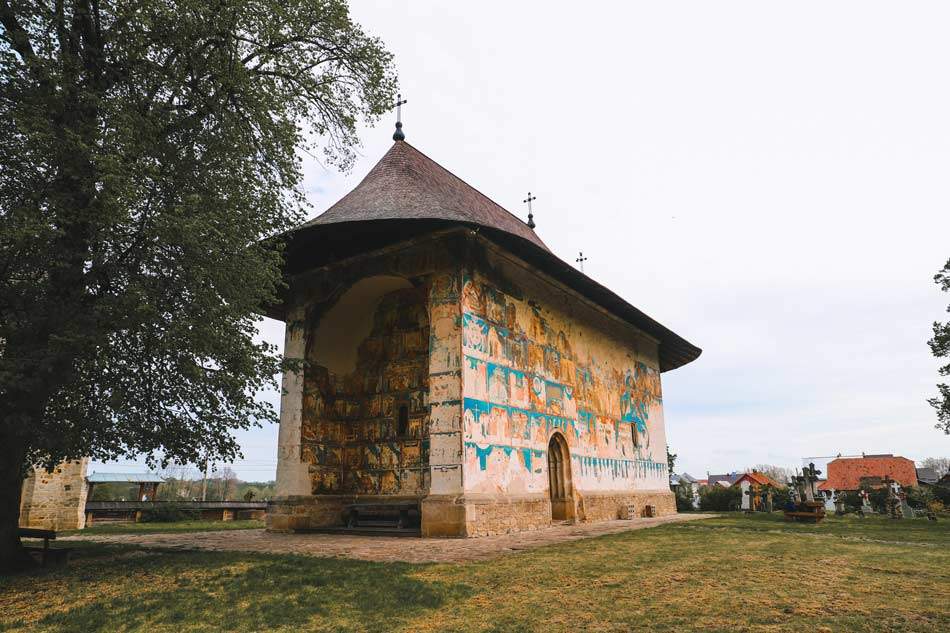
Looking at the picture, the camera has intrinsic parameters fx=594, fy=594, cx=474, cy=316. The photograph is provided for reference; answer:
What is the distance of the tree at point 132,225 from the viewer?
21.0ft

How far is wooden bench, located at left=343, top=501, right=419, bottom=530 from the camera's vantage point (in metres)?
12.0

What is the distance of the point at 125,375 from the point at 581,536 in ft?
24.9

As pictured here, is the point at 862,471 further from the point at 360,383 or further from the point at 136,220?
the point at 136,220

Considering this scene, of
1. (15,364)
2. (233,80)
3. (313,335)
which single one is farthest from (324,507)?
(233,80)

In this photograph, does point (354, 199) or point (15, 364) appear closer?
point (15, 364)

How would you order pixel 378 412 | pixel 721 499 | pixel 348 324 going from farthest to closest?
pixel 721 499, pixel 348 324, pixel 378 412

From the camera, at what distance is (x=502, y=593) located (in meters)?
5.36

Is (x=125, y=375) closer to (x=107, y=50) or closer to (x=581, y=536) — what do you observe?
(x=107, y=50)

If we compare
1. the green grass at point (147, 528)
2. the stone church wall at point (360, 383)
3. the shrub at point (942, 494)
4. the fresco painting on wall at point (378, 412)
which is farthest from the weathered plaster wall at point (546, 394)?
the shrub at point (942, 494)

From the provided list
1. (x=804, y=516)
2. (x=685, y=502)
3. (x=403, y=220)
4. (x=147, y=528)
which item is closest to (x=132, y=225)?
(x=403, y=220)

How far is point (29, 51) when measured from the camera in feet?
22.9

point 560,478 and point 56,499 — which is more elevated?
point 560,478

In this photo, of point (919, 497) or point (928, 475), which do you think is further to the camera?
point (928, 475)

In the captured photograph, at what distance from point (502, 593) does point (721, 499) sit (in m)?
23.3
